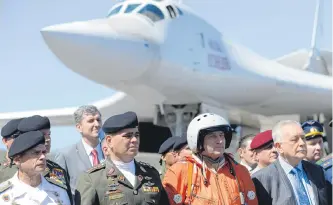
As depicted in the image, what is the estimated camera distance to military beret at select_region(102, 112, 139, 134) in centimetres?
383

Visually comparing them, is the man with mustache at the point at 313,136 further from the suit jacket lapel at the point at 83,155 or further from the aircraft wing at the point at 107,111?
the aircraft wing at the point at 107,111

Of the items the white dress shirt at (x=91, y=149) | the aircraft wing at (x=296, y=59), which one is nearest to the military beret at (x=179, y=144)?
the white dress shirt at (x=91, y=149)

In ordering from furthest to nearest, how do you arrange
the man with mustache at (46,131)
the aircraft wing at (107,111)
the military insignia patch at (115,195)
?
the aircraft wing at (107,111)
the man with mustache at (46,131)
the military insignia patch at (115,195)

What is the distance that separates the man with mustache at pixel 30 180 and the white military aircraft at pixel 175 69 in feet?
28.1

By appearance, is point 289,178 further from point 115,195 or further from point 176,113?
point 176,113

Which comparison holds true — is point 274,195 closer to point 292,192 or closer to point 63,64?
point 292,192

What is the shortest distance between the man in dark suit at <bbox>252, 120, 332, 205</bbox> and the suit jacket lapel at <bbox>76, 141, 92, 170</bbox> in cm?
166

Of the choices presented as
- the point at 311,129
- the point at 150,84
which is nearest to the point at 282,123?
the point at 311,129

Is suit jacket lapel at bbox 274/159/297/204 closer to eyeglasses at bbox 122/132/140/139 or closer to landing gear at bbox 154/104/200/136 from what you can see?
eyeglasses at bbox 122/132/140/139

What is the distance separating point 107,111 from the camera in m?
20.0

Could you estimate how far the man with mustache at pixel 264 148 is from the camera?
5117 millimetres

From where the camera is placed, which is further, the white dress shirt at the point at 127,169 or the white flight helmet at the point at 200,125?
the white flight helmet at the point at 200,125

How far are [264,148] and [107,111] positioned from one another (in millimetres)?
15148

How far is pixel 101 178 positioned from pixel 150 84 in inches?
423
